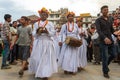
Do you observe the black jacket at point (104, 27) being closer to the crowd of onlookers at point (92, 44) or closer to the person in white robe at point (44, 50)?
the person in white robe at point (44, 50)

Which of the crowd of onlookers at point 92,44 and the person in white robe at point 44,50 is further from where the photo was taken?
the crowd of onlookers at point 92,44

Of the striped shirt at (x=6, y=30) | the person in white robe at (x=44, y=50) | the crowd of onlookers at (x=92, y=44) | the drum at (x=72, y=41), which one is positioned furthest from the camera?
the crowd of onlookers at (x=92, y=44)

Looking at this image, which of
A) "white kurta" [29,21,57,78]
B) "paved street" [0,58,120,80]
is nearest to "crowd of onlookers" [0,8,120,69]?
"paved street" [0,58,120,80]

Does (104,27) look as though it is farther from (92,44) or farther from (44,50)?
(92,44)

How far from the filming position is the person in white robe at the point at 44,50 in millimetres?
9289

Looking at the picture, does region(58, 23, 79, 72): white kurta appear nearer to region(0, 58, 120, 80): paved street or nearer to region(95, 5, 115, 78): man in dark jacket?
region(0, 58, 120, 80): paved street

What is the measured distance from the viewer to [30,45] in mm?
10703

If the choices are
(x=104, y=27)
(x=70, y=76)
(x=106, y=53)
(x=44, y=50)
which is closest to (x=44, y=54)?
(x=44, y=50)

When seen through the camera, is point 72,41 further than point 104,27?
Yes

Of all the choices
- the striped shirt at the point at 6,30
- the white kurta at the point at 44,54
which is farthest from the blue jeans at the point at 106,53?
the striped shirt at the point at 6,30

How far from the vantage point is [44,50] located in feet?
30.7

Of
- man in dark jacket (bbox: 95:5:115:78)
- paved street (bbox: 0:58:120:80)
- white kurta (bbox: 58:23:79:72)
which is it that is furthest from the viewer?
white kurta (bbox: 58:23:79:72)

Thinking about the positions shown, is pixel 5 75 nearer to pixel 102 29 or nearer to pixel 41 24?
pixel 41 24

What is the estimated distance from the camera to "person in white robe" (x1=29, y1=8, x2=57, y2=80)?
30.5 feet
